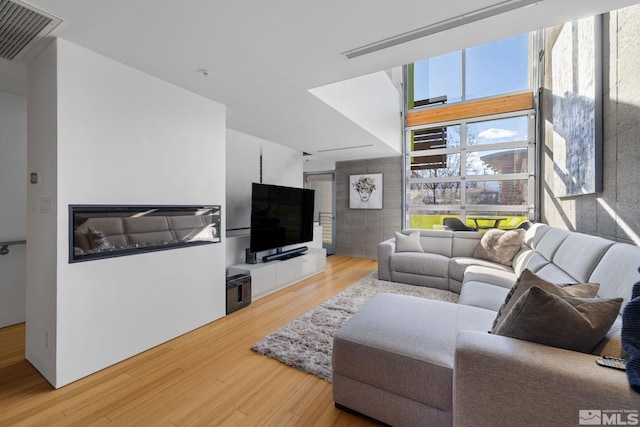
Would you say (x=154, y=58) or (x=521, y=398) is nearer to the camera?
(x=521, y=398)

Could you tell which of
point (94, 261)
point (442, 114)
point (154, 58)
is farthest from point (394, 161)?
point (94, 261)

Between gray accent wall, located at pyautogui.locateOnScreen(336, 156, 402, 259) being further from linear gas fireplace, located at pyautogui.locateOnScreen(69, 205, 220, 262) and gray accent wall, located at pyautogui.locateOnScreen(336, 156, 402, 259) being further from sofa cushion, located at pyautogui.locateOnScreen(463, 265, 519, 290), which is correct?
linear gas fireplace, located at pyautogui.locateOnScreen(69, 205, 220, 262)

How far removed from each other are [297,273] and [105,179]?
2.76 metres

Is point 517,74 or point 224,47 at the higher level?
point 517,74

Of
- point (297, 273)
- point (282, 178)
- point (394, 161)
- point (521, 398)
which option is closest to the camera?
point (521, 398)

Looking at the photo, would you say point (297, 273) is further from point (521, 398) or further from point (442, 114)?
point (442, 114)

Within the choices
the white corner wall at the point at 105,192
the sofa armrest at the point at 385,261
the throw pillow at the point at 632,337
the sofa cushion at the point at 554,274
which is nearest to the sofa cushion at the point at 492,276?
the sofa cushion at the point at 554,274

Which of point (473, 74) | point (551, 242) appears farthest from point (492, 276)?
point (473, 74)

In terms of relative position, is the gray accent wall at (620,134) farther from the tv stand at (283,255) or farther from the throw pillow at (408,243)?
the tv stand at (283,255)

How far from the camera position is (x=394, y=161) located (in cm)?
607

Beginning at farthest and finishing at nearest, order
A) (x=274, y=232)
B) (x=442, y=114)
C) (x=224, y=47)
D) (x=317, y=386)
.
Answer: (x=442, y=114)
(x=274, y=232)
(x=224, y=47)
(x=317, y=386)

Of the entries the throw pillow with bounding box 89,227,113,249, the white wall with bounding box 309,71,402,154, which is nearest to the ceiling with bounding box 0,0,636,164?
the white wall with bounding box 309,71,402,154

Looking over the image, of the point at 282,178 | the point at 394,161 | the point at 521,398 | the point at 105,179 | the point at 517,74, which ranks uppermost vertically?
the point at 517,74

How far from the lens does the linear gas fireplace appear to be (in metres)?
1.89
